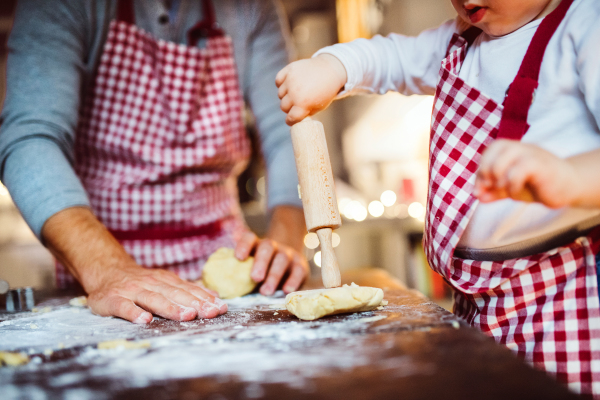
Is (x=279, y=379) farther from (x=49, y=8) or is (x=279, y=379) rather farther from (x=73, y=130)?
(x=49, y=8)

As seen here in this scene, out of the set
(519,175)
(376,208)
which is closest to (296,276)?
(519,175)

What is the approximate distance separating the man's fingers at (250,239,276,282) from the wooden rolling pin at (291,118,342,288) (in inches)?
10.6

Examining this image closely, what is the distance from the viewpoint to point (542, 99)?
22.4 inches

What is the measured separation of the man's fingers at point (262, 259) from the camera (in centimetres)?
93

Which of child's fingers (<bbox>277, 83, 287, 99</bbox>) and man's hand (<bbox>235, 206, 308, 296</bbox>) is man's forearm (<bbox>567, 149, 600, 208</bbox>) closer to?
child's fingers (<bbox>277, 83, 287, 99</bbox>)

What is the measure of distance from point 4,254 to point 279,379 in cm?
407

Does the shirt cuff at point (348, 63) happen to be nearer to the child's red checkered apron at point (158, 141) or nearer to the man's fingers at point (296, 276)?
the man's fingers at point (296, 276)

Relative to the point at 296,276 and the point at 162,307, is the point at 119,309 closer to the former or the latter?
the point at 162,307

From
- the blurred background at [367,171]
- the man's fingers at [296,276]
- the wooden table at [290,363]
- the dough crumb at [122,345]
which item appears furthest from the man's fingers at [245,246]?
the blurred background at [367,171]

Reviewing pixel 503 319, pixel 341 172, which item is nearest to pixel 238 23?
pixel 503 319

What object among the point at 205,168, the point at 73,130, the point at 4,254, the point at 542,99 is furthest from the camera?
the point at 4,254

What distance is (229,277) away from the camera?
930 mm

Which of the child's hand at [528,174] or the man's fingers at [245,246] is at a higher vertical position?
the child's hand at [528,174]

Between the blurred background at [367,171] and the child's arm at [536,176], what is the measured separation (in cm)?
201
